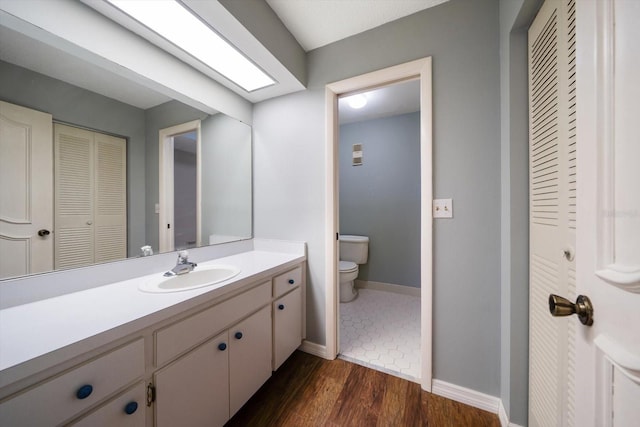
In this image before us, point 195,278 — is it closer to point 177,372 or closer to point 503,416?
point 177,372

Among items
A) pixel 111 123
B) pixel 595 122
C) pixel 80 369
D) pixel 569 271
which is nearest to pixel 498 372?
pixel 569 271

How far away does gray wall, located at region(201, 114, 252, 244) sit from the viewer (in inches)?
63.9

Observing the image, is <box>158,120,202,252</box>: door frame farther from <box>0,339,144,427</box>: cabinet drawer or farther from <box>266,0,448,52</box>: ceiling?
<box>266,0,448,52</box>: ceiling

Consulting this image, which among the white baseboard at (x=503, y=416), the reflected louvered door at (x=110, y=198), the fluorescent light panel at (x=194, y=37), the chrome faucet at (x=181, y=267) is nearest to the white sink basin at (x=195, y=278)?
the chrome faucet at (x=181, y=267)

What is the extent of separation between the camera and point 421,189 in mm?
1483

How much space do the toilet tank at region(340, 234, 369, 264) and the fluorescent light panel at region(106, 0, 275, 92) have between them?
6.54 feet

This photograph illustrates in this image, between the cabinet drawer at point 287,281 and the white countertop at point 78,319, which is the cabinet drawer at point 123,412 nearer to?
the white countertop at point 78,319

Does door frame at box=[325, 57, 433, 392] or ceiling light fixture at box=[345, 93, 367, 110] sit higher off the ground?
ceiling light fixture at box=[345, 93, 367, 110]

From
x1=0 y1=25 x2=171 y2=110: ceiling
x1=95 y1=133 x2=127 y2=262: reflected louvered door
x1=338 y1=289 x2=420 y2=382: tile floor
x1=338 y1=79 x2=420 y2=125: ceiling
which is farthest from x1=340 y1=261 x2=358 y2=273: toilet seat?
x1=0 y1=25 x2=171 y2=110: ceiling

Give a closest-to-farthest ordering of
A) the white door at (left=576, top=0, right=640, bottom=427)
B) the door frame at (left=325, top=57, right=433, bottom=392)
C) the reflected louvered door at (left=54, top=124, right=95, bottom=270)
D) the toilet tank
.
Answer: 1. the white door at (left=576, top=0, right=640, bottom=427)
2. the reflected louvered door at (left=54, top=124, right=95, bottom=270)
3. the door frame at (left=325, top=57, right=433, bottom=392)
4. the toilet tank

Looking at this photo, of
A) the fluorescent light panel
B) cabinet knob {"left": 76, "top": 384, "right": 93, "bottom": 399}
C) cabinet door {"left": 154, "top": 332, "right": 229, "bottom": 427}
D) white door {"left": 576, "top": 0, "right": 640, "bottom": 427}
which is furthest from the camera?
the fluorescent light panel

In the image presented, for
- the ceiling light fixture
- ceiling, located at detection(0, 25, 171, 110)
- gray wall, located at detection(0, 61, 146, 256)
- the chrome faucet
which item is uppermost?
the ceiling light fixture

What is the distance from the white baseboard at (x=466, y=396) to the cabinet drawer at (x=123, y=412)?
1.44m

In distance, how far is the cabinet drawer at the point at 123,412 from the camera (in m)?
0.63
